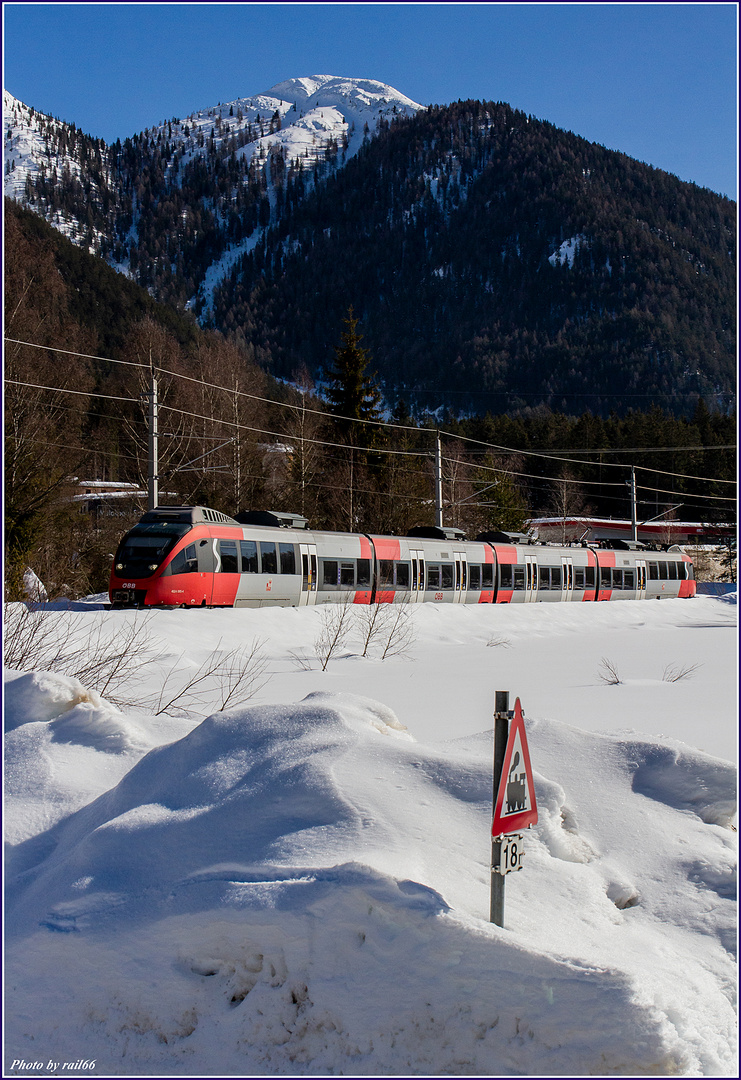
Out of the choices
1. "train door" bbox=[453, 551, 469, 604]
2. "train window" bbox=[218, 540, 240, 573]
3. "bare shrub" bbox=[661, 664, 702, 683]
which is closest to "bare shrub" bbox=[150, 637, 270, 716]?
"train window" bbox=[218, 540, 240, 573]

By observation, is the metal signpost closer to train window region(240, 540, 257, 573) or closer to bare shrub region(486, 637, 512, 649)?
bare shrub region(486, 637, 512, 649)

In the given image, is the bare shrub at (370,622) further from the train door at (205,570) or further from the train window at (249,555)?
the train door at (205,570)

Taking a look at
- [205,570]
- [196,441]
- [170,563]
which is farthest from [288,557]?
[196,441]

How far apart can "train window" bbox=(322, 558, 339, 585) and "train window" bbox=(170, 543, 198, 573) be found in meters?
5.44

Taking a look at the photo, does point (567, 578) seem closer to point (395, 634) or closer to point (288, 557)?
point (288, 557)

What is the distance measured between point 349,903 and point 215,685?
988cm

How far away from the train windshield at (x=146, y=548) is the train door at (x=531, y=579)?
17.6m

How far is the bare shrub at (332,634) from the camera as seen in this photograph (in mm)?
16672

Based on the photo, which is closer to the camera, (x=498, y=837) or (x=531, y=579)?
(x=498, y=837)

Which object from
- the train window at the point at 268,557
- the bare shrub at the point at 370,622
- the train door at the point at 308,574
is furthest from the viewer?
the train door at the point at 308,574

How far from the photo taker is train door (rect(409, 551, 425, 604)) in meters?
28.9

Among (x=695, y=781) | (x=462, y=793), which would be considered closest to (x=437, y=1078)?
(x=462, y=793)

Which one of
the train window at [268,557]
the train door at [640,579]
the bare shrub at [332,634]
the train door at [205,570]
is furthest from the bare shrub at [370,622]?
the train door at [640,579]

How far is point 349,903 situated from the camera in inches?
136
